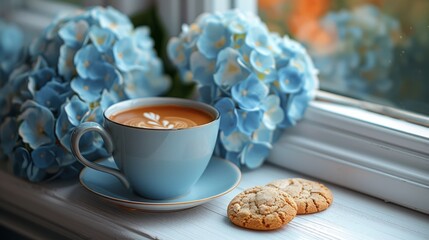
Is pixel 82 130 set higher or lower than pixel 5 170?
higher

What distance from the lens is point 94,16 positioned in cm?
102

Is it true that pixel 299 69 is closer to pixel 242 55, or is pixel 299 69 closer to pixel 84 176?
pixel 242 55

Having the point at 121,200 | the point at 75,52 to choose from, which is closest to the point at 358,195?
the point at 121,200

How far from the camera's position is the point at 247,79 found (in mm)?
934

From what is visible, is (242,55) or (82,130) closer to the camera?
(82,130)

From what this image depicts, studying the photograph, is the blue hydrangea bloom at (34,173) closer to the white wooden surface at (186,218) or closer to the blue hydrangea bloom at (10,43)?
the white wooden surface at (186,218)

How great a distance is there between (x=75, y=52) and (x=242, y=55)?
0.83ft

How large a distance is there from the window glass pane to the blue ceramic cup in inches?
13.0

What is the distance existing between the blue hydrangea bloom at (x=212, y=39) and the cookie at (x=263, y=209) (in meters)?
0.24

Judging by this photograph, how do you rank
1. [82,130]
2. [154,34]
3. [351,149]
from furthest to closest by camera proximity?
1. [154,34]
2. [351,149]
3. [82,130]

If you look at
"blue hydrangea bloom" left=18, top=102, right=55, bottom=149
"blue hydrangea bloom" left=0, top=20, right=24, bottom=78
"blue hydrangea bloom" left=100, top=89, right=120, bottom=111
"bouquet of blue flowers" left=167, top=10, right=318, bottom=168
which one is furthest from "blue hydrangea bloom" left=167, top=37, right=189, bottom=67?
"blue hydrangea bloom" left=0, top=20, right=24, bottom=78

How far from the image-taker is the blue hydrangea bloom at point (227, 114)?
94 centimetres

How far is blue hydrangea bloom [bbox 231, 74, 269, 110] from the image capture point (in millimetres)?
935

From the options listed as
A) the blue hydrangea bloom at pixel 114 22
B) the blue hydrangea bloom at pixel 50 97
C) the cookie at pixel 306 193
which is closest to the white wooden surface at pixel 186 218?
the cookie at pixel 306 193
